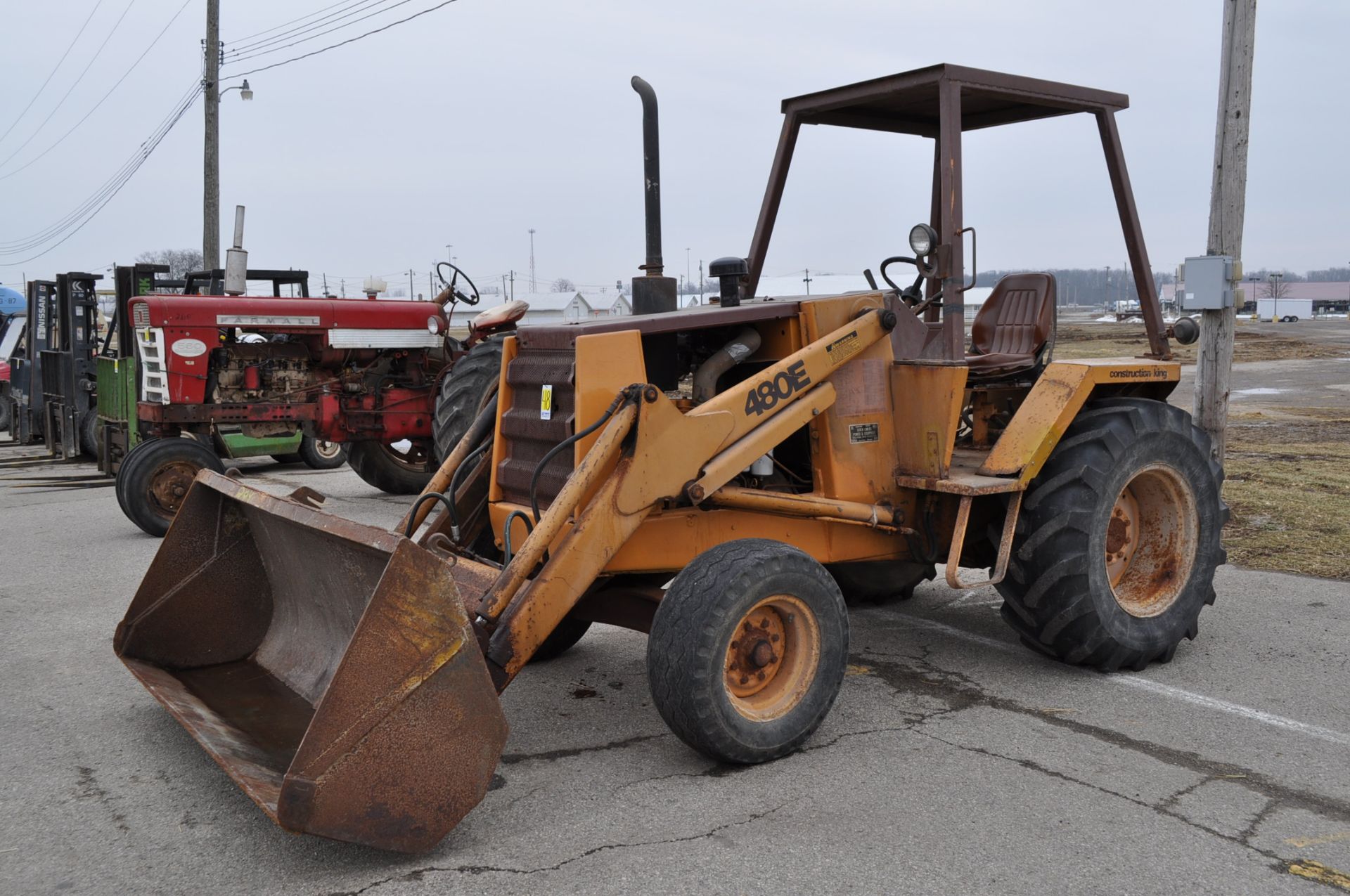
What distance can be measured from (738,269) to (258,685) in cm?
261

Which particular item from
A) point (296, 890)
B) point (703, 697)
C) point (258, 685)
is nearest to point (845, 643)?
point (703, 697)

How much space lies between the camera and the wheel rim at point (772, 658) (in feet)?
13.5

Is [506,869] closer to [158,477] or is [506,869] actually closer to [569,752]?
[569,752]

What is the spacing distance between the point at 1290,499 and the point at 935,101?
17.7 ft

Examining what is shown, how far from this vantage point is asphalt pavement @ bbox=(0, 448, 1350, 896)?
333 centimetres

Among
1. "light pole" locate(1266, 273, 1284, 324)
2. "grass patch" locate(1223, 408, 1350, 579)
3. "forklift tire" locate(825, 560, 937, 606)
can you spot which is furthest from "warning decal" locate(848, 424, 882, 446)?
"light pole" locate(1266, 273, 1284, 324)

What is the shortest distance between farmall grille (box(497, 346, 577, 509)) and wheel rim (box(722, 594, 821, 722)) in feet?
3.10

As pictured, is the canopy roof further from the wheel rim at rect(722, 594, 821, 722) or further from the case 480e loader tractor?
the wheel rim at rect(722, 594, 821, 722)

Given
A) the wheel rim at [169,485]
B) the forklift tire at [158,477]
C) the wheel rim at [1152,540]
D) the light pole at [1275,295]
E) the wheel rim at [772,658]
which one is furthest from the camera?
the light pole at [1275,295]

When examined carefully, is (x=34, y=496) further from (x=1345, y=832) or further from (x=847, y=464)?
(x=1345, y=832)

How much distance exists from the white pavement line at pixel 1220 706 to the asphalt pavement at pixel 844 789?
0.05 feet

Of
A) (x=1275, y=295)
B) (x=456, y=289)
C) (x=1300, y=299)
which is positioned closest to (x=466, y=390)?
(x=456, y=289)

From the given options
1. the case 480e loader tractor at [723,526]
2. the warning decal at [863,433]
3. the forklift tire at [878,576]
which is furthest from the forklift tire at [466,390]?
the warning decal at [863,433]

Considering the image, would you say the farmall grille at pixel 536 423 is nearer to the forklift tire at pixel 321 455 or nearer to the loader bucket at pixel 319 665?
the loader bucket at pixel 319 665
